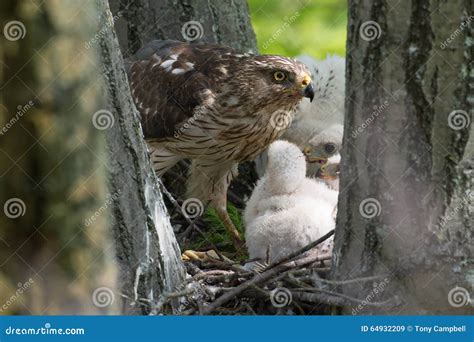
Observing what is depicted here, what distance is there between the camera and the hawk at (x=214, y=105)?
19.1 ft

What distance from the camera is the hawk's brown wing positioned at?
5.90 metres

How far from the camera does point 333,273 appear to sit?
4.21 m

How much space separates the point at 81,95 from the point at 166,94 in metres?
2.45

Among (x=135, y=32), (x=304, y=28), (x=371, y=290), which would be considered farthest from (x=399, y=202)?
(x=304, y=28)

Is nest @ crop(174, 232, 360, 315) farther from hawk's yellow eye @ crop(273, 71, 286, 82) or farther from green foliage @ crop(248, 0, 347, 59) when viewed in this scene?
green foliage @ crop(248, 0, 347, 59)

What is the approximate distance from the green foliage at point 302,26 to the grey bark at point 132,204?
4452 mm

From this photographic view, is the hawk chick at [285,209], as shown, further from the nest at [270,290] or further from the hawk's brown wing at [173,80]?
the hawk's brown wing at [173,80]

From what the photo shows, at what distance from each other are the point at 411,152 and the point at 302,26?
17.6ft

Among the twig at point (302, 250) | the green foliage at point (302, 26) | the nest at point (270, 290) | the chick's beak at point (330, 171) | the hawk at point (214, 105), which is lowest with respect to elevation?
the nest at point (270, 290)

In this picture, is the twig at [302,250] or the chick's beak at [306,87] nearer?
the twig at [302,250]

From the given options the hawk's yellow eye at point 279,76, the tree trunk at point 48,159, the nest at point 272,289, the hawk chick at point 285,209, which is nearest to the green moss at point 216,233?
the hawk chick at point 285,209

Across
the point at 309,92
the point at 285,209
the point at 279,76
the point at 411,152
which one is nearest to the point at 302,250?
the point at 285,209

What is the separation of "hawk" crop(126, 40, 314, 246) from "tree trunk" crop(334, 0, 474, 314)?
5.96 feet

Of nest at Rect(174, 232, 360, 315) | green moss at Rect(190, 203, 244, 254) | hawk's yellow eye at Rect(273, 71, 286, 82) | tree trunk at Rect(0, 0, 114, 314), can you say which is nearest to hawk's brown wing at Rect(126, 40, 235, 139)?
hawk's yellow eye at Rect(273, 71, 286, 82)
